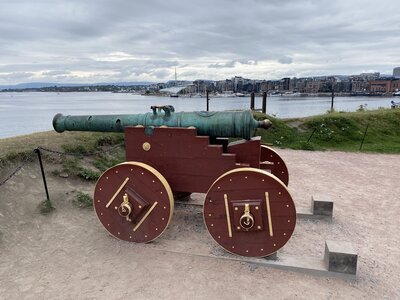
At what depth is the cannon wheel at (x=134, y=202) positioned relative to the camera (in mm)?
3623

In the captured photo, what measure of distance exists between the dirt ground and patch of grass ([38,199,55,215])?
8cm

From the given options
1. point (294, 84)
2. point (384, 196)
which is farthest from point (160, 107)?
point (294, 84)

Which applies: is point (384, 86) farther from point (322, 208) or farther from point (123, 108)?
point (322, 208)

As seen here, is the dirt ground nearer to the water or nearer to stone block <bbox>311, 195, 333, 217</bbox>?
stone block <bbox>311, 195, 333, 217</bbox>

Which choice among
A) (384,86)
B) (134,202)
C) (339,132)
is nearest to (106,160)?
(134,202)

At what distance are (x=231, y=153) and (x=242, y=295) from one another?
1526 mm

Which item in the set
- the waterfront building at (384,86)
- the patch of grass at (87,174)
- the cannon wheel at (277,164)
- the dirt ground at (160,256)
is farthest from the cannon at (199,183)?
the waterfront building at (384,86)

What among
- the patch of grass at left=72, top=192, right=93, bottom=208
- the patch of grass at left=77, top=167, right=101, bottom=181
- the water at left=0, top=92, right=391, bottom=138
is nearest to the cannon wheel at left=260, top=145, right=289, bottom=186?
the patch of grass at left=72, top=192, right=93, bottom=208

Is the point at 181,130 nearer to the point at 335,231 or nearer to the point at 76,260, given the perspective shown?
the point at 76,260

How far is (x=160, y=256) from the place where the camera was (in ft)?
11.7

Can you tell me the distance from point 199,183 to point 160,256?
0.88 m

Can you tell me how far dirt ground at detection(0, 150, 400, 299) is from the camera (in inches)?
119

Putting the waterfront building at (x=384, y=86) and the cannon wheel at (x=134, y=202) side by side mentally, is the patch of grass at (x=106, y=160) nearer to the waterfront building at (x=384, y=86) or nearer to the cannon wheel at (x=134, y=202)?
the cannon wheel at (x=134, y=202)

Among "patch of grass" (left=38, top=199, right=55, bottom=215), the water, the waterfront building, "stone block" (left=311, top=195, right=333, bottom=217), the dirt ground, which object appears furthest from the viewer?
the waterfront building
